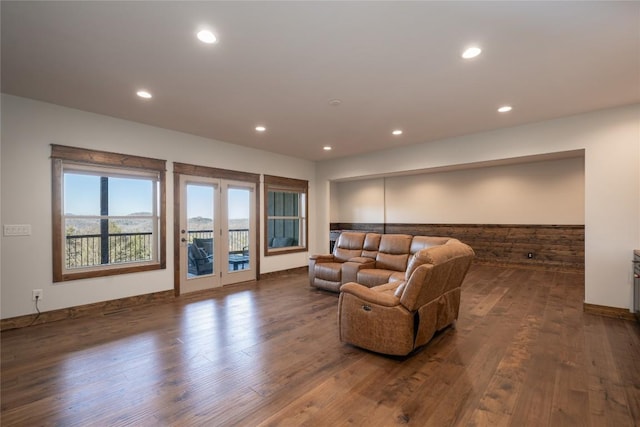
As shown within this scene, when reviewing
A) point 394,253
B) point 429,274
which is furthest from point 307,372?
point 394,253

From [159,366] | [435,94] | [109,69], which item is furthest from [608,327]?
[109,69]

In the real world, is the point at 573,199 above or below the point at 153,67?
below

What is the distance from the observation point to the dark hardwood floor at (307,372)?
1.91 meters

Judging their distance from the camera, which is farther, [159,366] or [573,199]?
[573,199]

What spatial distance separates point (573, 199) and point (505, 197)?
1221mm

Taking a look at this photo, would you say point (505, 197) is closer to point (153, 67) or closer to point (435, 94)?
point (435, 94)

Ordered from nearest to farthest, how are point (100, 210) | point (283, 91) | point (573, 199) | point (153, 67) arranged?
point (153, 67)
point (283, 91)
point (100, 210)
point (573, 199)

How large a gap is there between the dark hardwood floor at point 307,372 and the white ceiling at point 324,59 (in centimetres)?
275

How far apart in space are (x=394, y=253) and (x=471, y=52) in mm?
3013

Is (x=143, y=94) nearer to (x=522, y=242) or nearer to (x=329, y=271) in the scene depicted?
(x=329, y=271)

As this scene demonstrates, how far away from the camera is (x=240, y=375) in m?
2.38

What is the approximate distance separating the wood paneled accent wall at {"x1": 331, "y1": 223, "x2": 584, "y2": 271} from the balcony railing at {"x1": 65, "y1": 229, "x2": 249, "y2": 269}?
20.4ft

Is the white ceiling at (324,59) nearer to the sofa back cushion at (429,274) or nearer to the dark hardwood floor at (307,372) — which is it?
the sofa back cushion at (429,274)

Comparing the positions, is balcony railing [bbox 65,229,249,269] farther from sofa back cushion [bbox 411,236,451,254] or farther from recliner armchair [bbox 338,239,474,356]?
sofa back cushion [bbox 411,236,451,254]
